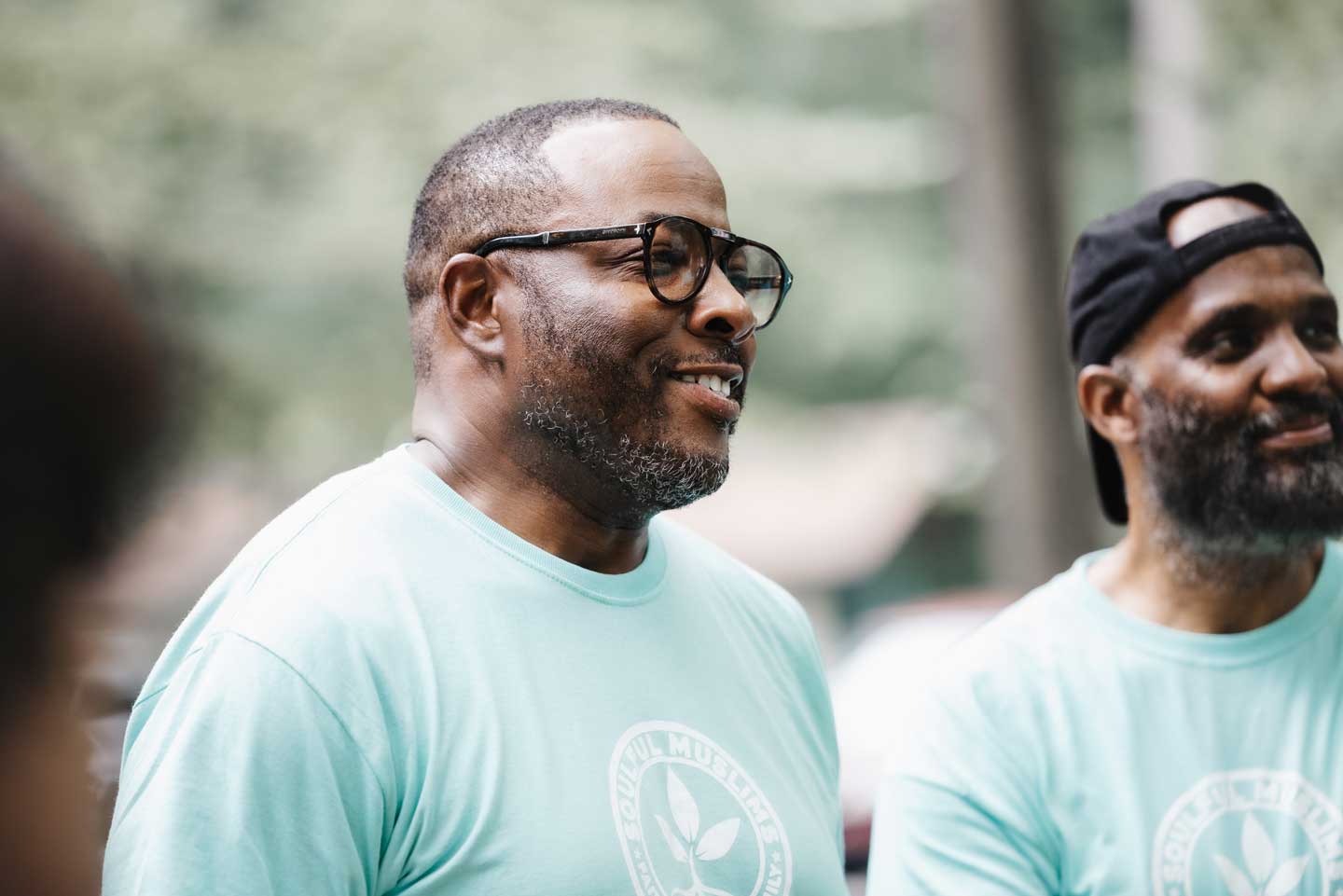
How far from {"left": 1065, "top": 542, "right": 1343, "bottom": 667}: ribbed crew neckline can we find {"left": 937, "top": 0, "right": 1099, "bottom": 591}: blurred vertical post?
4746 mm

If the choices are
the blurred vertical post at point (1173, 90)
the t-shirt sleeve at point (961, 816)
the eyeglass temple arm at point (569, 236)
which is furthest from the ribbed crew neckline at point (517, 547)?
the blurred vertical post at point (1173, 90)

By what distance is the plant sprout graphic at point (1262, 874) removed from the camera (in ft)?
8.80

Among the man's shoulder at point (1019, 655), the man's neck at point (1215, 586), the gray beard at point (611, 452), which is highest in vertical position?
the gray beard at point (611, 452)

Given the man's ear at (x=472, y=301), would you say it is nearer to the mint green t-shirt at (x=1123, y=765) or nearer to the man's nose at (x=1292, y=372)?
the mint green t-shirt at (x=1123, y=765)

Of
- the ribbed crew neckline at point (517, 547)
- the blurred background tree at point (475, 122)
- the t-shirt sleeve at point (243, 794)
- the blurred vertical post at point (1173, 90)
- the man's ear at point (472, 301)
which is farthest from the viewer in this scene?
the blurred vertical post at point (1173, 90)

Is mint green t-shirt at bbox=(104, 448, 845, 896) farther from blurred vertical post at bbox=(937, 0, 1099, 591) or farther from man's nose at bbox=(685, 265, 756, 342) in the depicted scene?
blurred vertical post at bbox=(937, 0, 1099, 591)

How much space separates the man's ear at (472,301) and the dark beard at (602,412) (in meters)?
0.10

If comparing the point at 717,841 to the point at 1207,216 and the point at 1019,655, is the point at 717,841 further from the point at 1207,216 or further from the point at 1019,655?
the point at 1207,216

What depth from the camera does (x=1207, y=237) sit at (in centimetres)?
317

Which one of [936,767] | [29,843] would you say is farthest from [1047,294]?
[29,843]

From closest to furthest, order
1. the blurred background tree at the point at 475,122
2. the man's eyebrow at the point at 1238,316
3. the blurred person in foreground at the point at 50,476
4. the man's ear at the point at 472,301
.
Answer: the blurred person in foreground at the point at 50,476
the man's ear at the point at 472,301
the man's eyebrow at the point at 1238,316
the blurred background tree at the point at 475,122

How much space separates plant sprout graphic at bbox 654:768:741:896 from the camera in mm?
2270

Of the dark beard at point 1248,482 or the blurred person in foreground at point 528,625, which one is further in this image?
the dark beard at point 1248,482

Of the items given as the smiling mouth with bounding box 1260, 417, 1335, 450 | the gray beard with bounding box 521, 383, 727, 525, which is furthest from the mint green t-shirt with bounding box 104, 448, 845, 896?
the smiling mouth with bounding box 1260, 417, 1335, 450
